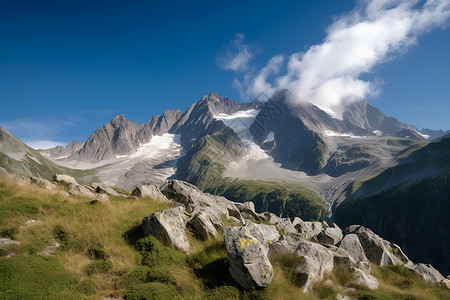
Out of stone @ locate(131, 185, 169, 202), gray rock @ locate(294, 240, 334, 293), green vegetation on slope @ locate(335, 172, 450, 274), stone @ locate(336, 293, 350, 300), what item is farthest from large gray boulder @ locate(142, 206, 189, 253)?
green vegetation on slope @ locate(335, 172, 450, 274)

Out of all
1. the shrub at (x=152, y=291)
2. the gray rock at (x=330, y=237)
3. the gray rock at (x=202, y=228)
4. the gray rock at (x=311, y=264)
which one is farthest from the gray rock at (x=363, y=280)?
the gray rock at (x=330, y=237)

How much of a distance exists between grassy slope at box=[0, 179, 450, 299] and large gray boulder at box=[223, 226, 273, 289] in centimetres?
39

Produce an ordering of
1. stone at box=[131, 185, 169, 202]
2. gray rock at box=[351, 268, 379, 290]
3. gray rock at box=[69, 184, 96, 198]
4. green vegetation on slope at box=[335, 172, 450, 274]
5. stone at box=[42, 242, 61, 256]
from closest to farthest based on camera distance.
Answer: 1. stone at box=[42, 242, 61, 256]
2. gray rock at box=[351, 268, 379, 290]
3. gray rock at box=[69, 184, 96, 198]
4. stone at box=[131, 185, 169, 202]
5. green vegetation on slope at box=[335, 172, 450, 274]

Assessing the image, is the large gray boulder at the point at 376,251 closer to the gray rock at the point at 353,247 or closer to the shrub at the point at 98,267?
the gray rock at the point at 353,247

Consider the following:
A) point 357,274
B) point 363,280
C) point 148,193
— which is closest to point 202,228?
point 148,193

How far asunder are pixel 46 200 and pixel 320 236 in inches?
1026

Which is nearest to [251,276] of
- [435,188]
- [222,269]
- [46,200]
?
[222,269]

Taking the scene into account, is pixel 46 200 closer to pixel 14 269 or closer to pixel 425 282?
pixel 14 269

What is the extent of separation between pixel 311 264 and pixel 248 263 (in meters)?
4.06

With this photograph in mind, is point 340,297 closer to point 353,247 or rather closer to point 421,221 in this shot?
point 353,247

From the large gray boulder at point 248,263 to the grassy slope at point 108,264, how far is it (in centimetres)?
39

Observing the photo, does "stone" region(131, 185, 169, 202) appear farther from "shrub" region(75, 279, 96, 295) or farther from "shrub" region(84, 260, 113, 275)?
"shrub" region(75, 279, 96, 295)

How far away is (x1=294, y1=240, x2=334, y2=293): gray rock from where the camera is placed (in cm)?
1135

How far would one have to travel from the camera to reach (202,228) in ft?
48.7
